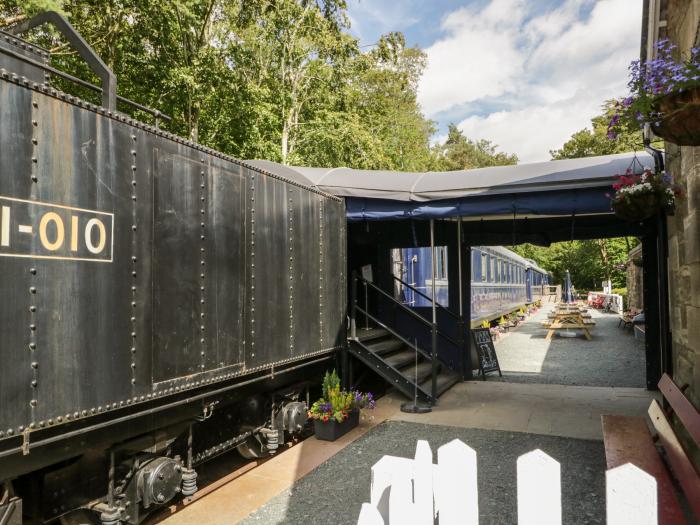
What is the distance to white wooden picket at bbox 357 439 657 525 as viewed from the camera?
137 cm

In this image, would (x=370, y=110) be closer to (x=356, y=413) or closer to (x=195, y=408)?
(x=356, y=413)

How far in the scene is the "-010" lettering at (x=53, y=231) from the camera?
254cm

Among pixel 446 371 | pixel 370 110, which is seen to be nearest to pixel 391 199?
pixel 446 371

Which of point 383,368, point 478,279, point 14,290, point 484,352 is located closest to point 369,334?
point 383,368

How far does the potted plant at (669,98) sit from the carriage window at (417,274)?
6287 millimetres

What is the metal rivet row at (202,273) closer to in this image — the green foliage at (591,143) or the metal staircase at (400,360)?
the metal staircase at (400,360)

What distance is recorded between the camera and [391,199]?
6688 mm

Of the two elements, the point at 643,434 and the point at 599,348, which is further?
the point at 599,348

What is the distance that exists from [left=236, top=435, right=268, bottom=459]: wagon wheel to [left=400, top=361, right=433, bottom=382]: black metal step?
7.92ft

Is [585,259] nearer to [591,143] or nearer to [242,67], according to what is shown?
[591,143]

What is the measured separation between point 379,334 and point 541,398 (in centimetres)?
251

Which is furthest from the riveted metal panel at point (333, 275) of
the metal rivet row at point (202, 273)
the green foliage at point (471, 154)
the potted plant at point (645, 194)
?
the green foliage at point (471, 154)

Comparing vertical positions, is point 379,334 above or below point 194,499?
above

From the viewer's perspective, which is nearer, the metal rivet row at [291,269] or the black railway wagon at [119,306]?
the black railway wagon at [119,306]
